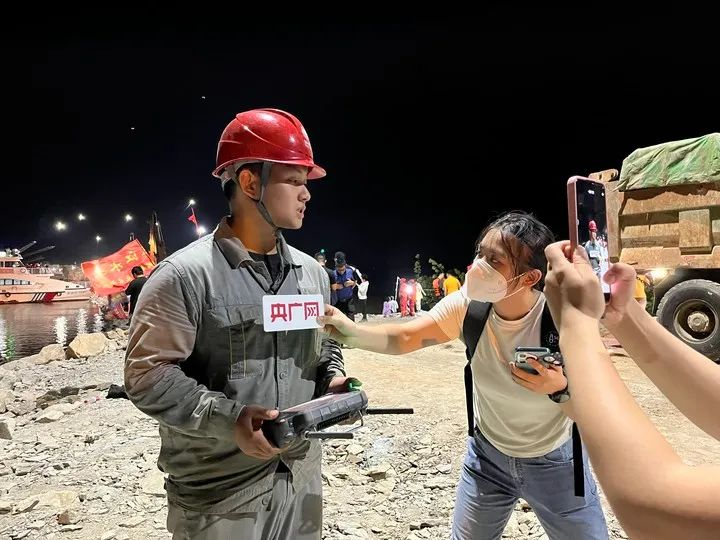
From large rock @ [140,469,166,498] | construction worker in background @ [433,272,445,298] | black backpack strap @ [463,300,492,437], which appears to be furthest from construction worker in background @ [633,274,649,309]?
construction worker in background @ [433,272,445,298]

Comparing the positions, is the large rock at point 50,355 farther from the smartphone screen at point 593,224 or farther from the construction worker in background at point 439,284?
the construction worker in background at point 439,284

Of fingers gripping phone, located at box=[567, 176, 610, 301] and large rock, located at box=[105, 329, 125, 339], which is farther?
large rock, located at box=[105, 329, 125, 339]

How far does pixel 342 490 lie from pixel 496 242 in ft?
9.28

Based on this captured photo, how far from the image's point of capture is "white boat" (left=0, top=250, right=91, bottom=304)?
2986 centimetres

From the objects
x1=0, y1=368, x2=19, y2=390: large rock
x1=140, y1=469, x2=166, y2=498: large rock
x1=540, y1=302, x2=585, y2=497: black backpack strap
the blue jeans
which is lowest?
x1=0, y1=368, x2=19, y2=390: large rock

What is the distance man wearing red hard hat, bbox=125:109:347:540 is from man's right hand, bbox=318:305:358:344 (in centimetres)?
11

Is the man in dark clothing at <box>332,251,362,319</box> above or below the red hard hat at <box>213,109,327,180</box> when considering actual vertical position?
below

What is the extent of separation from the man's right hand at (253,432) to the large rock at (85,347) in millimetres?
10901

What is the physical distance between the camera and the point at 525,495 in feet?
6.74

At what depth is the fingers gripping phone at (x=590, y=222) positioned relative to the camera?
135 centimetres

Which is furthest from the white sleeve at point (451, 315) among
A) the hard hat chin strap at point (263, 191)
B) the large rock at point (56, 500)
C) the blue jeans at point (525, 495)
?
the large rock at point (56, 500)

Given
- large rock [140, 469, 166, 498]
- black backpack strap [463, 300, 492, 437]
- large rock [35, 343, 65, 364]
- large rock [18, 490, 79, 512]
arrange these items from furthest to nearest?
large rock [35, 343, 65, 364]
large rock [140, 469, 166, 498]
large rock [18, 490, 79, 512]
black backpack strap [463, 300, 492, 437]

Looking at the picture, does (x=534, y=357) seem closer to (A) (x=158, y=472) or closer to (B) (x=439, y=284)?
(A) (x=158, y=472)

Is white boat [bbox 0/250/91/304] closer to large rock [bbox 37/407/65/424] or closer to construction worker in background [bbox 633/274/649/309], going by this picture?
large rock [bbox 37/407/65/424]
